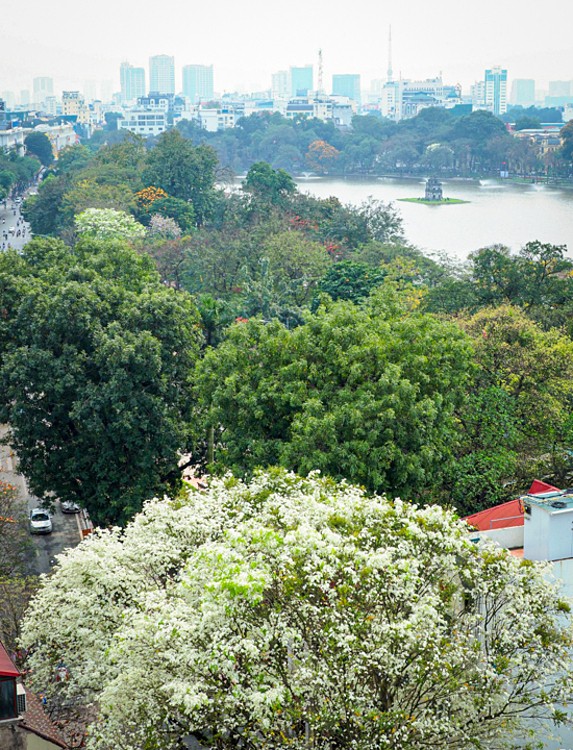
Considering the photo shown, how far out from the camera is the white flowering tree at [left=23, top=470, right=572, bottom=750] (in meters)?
7.65

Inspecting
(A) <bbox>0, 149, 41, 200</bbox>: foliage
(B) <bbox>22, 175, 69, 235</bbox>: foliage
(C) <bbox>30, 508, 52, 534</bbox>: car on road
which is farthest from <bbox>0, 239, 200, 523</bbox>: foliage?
(A) <bbox>0, 149, 41, 200</bbox>: foliage

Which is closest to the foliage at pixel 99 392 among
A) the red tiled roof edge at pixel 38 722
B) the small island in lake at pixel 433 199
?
the red tiled roof edge at pixel 38 722

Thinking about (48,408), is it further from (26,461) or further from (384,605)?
(384,605)

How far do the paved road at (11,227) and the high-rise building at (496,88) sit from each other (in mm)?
120819

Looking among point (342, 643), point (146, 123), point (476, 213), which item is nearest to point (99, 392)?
point (342, 643)

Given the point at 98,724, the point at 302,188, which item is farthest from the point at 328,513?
the point at 302,188

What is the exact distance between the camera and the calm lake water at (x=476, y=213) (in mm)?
51500

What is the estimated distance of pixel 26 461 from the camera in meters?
16.1

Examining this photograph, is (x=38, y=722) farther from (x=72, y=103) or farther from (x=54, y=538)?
(x=72, y=103)

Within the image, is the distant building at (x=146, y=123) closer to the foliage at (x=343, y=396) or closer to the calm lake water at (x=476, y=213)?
the calm lake water at (x=476, y=213)

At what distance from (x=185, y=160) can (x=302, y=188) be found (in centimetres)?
3523

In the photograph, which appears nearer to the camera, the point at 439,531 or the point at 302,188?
the point at 439,531

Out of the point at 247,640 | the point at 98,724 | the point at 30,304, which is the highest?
the point at 30,304

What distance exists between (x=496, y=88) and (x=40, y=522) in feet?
565
